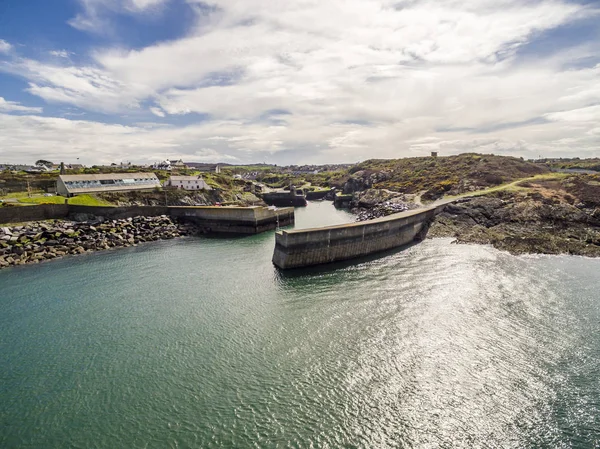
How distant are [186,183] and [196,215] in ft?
79.4

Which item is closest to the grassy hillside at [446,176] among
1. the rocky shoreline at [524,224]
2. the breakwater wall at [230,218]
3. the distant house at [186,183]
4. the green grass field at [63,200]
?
the rocky shoreline at [524,224]

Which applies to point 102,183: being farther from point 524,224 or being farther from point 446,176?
point 446,176

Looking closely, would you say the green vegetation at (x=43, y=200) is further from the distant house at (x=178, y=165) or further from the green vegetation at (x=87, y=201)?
the distant house at (x=178, y=165)

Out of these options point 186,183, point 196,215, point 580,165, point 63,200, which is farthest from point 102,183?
point 580,165

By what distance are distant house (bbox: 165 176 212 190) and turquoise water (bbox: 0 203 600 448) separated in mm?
47152

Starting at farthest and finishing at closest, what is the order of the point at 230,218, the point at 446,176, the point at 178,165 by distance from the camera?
the point at 178,165
the point at 446,176
the point at 230,218

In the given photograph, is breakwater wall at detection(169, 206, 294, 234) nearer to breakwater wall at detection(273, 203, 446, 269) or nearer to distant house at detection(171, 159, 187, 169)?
breakwater wall at detection(273, 203, 446, 269)

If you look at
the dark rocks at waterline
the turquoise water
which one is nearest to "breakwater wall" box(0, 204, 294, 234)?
the dark rocks at waterline

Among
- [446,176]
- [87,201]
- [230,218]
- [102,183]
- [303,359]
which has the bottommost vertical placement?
[303,359]

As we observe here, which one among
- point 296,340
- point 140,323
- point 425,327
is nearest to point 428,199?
point 425,327

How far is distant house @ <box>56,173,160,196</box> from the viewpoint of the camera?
60312 mm

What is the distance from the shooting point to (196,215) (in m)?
58.3

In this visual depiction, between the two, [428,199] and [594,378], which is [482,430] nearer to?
[594,378]

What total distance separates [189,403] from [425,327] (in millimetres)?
15955
